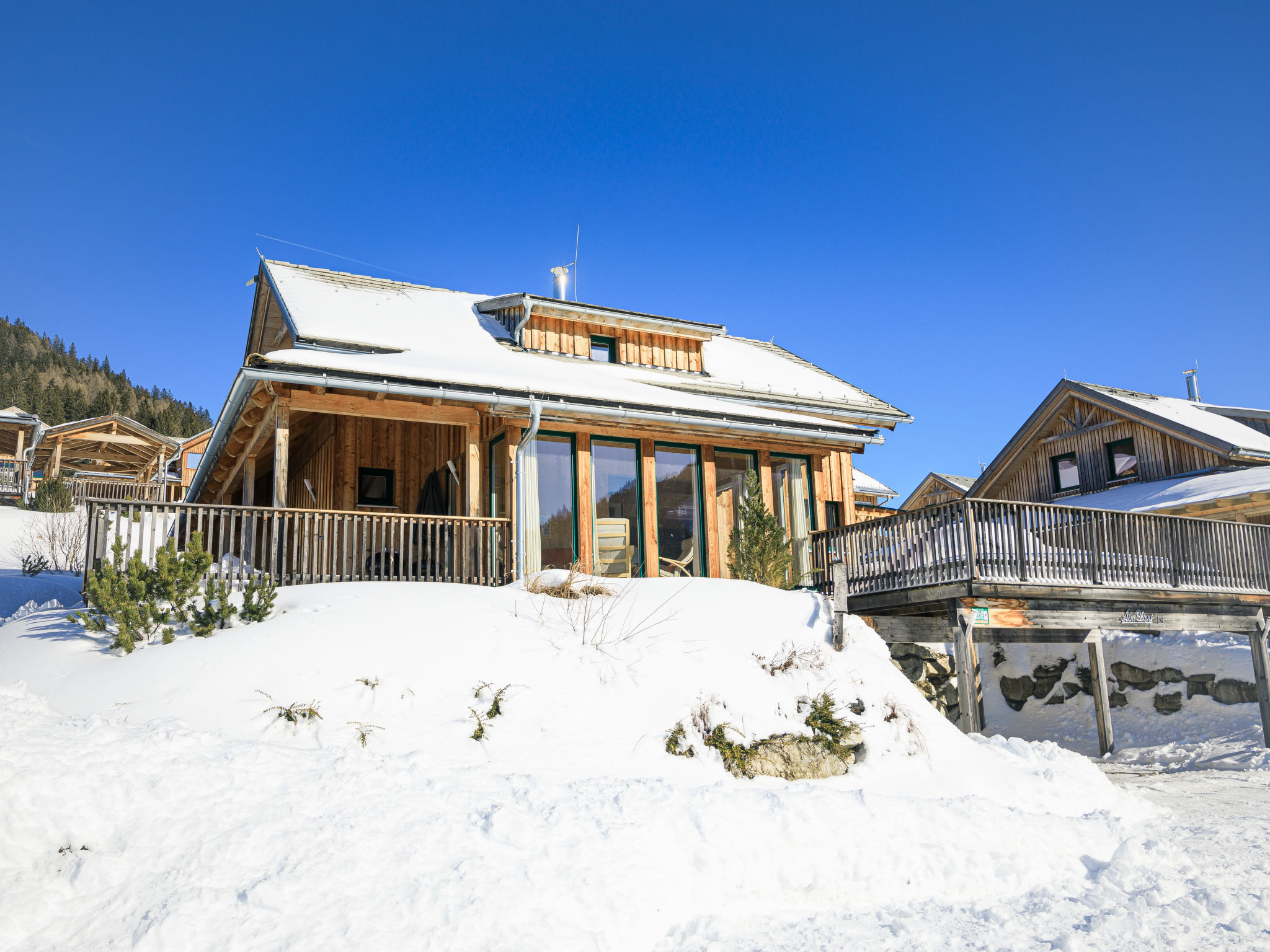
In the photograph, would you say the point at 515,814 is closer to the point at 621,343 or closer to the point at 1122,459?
the point at 621,343

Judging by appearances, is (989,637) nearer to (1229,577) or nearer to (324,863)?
(1229,577)

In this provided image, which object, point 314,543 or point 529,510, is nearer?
point 314,543

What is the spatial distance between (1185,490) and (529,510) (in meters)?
16.0

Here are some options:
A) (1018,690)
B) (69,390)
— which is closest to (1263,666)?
(1018,690)

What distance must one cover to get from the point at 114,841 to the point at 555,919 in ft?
7.87

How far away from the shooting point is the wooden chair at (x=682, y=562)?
14.1 meters

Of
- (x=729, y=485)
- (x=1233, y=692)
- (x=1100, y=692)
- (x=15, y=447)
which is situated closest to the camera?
(x=1100, y=692)

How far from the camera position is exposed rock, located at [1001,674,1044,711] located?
17.2 meters

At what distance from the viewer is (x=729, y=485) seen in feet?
48.7

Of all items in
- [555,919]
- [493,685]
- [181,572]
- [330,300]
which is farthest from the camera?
[330,300]

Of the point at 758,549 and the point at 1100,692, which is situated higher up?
the point at 758,549

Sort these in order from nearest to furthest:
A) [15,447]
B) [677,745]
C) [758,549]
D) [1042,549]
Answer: [677,745] < [1042,549] < [758,549] < [15,447]

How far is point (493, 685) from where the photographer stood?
24.5 ft

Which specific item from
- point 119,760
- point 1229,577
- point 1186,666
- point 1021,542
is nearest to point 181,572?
point 119,760
